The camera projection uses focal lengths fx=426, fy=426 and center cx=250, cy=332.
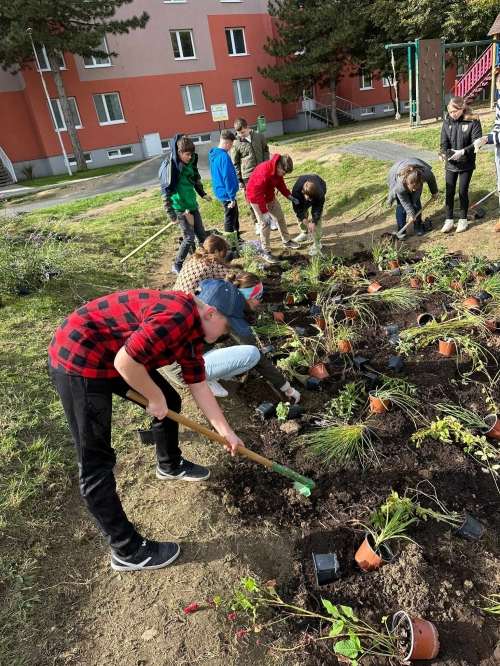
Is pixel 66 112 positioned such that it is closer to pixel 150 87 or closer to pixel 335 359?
pixel 150 87

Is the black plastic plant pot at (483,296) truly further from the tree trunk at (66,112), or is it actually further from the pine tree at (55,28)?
the tree trunk at (66,112)

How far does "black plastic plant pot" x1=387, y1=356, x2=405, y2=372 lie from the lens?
326cm

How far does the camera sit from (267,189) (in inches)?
222

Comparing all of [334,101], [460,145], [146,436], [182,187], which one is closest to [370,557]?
[146,436]

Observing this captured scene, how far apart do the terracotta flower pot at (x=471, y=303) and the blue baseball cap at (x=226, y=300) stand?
2186 millimetres

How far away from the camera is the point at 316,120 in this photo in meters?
24.4

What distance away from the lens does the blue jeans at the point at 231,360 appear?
288 cm

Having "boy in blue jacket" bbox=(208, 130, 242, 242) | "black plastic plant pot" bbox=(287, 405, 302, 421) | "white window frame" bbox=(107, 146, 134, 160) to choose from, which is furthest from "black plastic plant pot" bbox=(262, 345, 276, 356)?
"white window frame" bbox=(107, 146, 134, 160)

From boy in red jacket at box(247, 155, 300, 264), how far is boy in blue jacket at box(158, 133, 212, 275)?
735 millimetres

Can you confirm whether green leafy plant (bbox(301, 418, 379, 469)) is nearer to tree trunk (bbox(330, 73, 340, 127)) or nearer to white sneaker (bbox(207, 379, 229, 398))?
white sneaker (bbox(207, 379, 229, 398))

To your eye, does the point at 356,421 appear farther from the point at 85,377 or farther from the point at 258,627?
the point at 85,377

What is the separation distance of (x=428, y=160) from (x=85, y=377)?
808cm

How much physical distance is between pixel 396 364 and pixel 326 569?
1725 mm

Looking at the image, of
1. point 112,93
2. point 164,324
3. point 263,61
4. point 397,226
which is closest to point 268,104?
point 263,61
